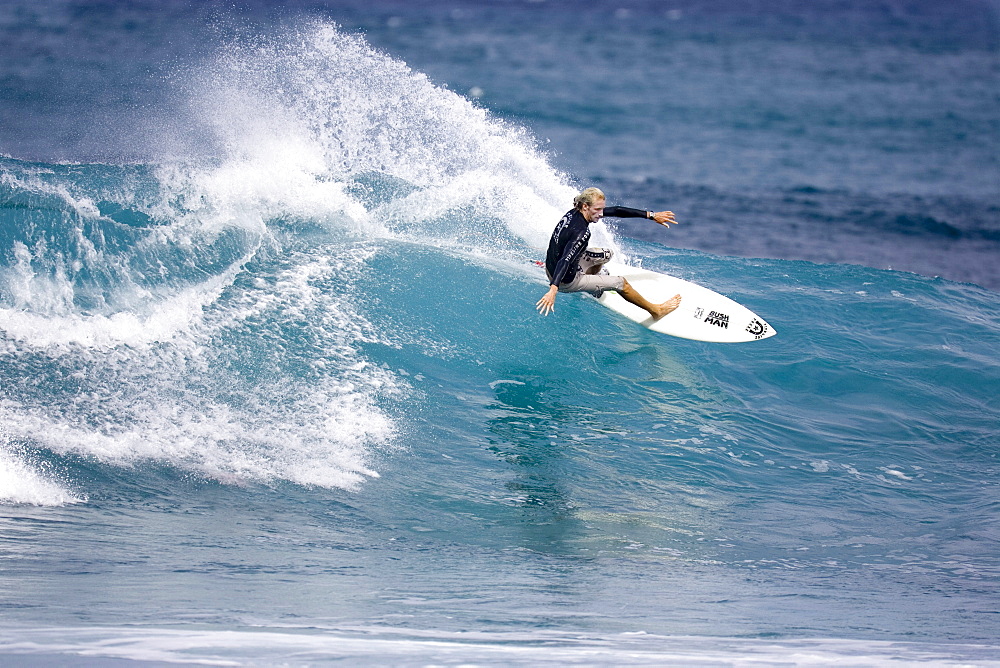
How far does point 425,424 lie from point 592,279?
7.51 feet

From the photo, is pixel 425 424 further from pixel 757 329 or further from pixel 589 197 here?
pixel 757 329

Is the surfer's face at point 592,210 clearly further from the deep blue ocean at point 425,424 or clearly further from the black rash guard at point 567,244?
the deep blue ocean at point 425,424

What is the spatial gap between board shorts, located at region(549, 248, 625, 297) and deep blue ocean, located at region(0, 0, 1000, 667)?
0.59m

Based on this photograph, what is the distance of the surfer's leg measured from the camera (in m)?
8.99

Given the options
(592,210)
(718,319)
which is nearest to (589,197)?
(592,210)

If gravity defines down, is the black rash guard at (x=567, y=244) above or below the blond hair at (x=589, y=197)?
below

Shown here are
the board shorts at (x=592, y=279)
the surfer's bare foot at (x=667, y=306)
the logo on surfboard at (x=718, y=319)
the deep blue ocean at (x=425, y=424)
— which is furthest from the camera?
the logo on surfboard at (x=718, y=319)

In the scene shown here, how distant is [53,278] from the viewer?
28.6ft

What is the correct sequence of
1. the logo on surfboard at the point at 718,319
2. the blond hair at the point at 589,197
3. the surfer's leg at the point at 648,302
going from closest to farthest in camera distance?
the blond hair at the point at 589,197 < the surfer's leg at the point at 648,302 < the logo on surfboard at the point at 718,319

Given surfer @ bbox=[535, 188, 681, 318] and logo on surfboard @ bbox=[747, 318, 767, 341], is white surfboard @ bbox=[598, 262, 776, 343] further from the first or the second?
surfer @ bbox=[535, 188, 681, 318]

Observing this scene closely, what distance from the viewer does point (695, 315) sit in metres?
9.45

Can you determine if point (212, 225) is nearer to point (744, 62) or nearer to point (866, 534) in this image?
point (866, 534)

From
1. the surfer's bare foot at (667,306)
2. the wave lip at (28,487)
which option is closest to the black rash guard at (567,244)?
the surfer's bare foot at (667,306)

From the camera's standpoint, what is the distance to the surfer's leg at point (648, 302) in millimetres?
8992
